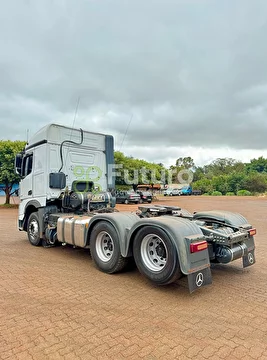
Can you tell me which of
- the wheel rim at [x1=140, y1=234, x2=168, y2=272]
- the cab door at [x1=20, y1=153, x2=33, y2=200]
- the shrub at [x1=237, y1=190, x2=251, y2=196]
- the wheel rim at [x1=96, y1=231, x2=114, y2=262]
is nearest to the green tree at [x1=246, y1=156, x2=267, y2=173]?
the shrub at [x1=237, y1=190, x2=251, y2=196]

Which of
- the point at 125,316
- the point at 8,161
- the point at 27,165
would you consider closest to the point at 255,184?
the point at 8,161

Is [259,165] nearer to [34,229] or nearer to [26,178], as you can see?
[26,178]

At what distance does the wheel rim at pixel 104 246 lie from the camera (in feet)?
17.6

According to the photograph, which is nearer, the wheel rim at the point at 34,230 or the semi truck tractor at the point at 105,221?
the semi truck tractor at the point at 105,221

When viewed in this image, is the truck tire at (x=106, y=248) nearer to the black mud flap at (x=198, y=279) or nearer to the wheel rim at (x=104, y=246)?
the wheel rim at (x=104, y=246)

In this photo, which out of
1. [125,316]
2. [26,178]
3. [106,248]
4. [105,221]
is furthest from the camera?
[26,178]

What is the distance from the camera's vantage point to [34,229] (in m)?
7.68

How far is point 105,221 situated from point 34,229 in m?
3.33

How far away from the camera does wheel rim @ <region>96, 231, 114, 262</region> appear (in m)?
5.38

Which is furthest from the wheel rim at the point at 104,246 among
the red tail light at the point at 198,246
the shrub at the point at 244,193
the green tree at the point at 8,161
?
the shrub at the point at 244,193

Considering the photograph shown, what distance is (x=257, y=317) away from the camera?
3596mm

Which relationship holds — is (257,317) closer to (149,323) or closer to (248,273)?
(149,323)

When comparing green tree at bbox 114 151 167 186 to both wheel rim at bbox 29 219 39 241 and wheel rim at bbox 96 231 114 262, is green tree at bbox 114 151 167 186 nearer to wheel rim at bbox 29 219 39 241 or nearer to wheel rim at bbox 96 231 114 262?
wheel rim at bbox 29 219 39 241

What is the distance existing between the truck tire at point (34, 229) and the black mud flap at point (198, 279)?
4.92 metres
